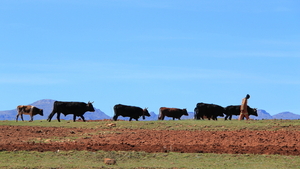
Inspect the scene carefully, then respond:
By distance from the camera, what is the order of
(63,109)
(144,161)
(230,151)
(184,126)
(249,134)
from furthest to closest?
1. (63,109)
2. (184,126)
3. (249,134)
4. (230,151)
5. (144,161)

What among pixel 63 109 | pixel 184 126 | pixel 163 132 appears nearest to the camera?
pixel 163 132

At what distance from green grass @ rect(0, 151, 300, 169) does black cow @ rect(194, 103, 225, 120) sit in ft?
65.3

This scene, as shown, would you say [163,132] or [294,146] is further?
[163,132]

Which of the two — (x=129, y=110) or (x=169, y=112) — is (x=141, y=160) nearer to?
(x=129, y=110)

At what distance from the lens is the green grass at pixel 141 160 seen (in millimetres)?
18222

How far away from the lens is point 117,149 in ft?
70.9

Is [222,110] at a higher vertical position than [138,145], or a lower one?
higher

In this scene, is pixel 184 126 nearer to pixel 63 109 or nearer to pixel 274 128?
pixel 274 128

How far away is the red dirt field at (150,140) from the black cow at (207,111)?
1081 centimetres

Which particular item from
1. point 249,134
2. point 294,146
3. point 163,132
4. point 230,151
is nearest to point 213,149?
point 230,151

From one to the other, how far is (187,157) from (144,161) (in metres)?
1.69

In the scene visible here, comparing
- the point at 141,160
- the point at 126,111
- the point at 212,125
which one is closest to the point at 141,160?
the point at 141,160

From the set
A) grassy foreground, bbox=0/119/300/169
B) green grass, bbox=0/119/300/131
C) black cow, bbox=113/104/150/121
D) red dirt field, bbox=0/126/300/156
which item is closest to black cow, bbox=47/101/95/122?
black cow, bbox=113/104/150/121

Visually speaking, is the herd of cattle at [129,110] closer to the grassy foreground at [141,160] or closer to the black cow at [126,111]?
the black cow at [126,111]
